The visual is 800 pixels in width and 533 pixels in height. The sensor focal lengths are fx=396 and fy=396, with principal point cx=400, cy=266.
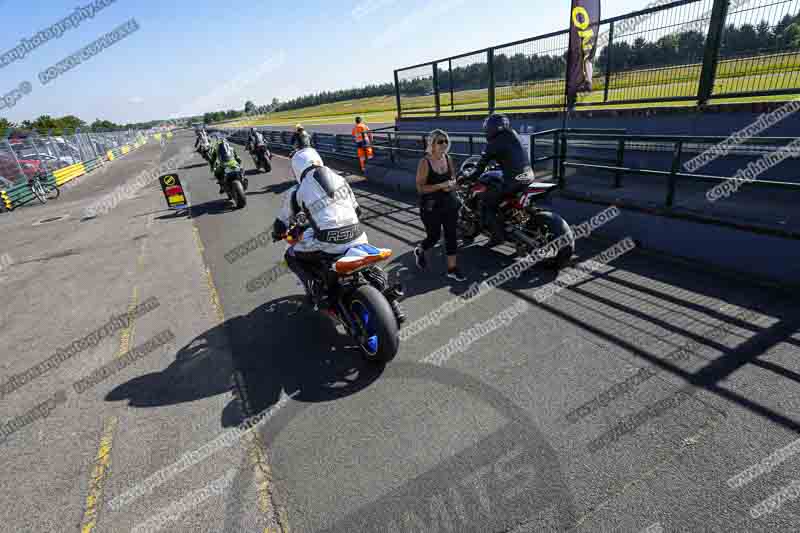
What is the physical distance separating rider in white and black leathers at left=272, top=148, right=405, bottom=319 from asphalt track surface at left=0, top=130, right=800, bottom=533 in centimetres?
104

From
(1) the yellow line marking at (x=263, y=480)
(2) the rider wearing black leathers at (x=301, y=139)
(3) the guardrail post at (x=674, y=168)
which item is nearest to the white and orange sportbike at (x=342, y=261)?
(2) the rider wearing black leathers at (x=301, y=139)

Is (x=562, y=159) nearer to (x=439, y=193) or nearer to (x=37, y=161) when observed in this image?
(x=439, y=193)

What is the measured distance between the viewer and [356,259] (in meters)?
3.80

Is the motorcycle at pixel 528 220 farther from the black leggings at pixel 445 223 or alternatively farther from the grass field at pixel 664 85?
the grass field at pixel 664 85

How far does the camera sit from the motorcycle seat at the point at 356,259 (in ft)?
12.4

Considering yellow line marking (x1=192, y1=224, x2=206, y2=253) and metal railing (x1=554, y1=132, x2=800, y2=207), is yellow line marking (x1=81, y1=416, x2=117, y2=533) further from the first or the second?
metal railing (x1=554, y1=132, x2=800, y2=207)

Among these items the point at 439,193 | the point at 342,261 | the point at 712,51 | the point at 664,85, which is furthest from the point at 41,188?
the point at 712,51

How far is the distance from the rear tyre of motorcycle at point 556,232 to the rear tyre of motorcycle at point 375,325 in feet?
9.25

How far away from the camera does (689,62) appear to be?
750 centimetres

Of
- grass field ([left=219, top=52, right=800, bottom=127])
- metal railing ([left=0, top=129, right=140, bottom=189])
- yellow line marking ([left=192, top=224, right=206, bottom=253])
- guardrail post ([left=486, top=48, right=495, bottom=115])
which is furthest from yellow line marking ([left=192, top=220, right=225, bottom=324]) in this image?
metal railing ([left=0, top=129, right=140, bottom=189])

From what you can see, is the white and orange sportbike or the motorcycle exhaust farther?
the motorcycle exhaust

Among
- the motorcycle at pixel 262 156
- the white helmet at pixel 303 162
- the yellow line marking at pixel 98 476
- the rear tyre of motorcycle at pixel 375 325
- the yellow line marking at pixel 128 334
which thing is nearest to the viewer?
the yellow line marking at pixel 98 476

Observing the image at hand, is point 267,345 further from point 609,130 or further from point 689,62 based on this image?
point 689,62

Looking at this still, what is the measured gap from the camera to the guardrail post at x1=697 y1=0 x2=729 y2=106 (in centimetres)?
673
